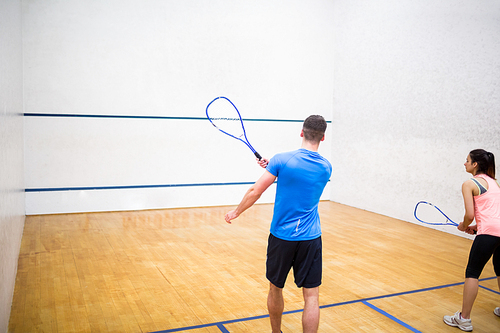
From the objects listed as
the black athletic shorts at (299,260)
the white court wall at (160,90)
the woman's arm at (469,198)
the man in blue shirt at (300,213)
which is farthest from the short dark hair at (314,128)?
the white court wall at (160,90)

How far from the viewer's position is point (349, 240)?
440cm

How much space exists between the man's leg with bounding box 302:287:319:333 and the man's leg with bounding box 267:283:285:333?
14 cm

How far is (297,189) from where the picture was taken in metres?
1.83

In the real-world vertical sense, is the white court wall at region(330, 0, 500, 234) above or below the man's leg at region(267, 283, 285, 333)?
above

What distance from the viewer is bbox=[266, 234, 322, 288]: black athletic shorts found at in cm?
187

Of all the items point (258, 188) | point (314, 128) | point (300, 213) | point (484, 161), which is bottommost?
point (300, 213)

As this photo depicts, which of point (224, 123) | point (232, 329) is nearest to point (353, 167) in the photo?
point (224, 123)

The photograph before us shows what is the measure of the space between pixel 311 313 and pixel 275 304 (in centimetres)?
20

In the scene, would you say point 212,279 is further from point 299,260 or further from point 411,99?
point 411,99

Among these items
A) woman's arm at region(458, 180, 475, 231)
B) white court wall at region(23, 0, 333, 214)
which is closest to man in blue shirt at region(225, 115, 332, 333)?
woman's arm at region(458, 180, 475, 231)

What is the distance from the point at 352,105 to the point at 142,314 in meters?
4.93

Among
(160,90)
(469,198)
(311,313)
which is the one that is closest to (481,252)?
(469,198)

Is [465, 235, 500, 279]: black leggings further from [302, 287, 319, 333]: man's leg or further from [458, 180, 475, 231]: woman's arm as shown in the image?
[302, 287, 319, 333]: man's leg

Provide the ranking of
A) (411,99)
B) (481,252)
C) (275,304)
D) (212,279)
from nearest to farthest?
(275,304) → (481,252) → (212,279) → (411,99)
